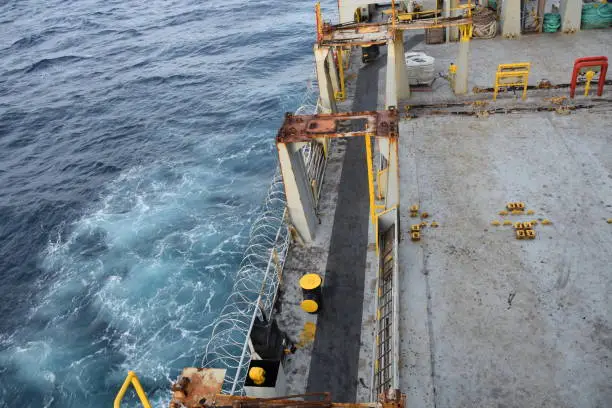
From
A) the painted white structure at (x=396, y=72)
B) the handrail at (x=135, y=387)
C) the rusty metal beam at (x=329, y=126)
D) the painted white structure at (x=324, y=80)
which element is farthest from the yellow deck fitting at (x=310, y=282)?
the painted white structure at (x=396, y=72)

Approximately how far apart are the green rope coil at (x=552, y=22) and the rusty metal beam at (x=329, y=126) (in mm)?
20840

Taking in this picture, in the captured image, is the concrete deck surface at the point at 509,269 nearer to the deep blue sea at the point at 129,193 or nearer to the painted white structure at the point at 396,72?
the painted white structure at the point at 396,72

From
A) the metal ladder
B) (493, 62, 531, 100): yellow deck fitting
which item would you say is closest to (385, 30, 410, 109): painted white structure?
(493, 62, 531, 100): yellow deck fitting

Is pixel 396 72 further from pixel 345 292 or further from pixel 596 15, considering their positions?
pixel 596 15

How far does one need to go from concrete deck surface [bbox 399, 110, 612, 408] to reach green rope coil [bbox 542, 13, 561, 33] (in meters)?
11.3

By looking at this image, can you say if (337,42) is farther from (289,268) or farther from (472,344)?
(472,344)

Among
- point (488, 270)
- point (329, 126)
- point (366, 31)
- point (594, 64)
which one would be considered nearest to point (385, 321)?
point (488, 270)

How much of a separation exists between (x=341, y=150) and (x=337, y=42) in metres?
4.77

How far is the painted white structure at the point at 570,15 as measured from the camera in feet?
89.0

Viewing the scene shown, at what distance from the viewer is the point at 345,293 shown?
45.2ft

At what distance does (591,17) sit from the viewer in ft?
90.7

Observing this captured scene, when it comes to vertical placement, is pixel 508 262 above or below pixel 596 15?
below

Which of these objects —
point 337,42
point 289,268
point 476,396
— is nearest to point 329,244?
point 289,268

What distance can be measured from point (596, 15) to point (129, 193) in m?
31.3
